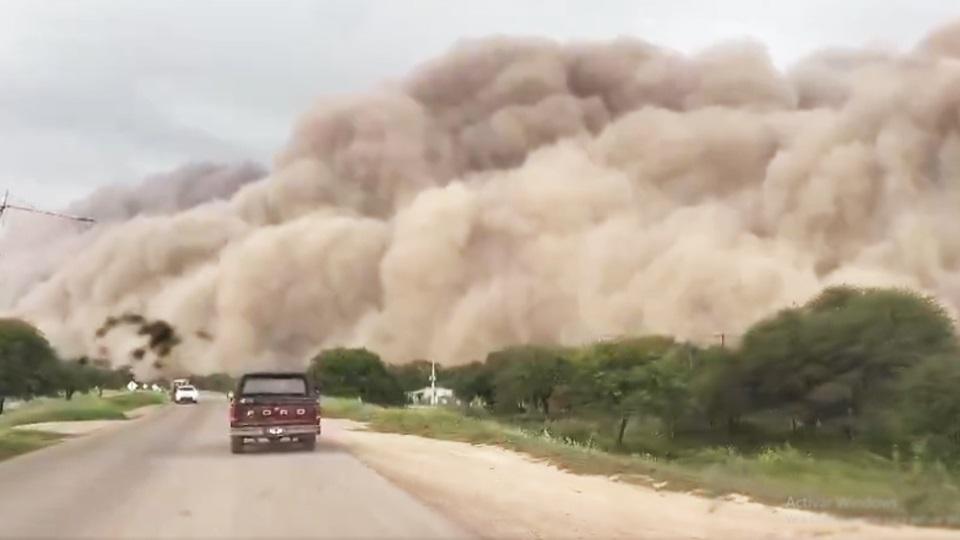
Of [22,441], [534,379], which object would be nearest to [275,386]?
[22,441]

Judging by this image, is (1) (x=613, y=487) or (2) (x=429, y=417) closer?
(1) (x=613, y=487)

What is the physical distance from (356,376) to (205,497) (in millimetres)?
58517

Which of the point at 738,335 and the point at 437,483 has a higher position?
the point at 738,335

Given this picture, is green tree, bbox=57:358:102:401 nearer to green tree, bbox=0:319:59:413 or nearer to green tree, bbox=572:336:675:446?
green tree, bbox=0:319:59:413

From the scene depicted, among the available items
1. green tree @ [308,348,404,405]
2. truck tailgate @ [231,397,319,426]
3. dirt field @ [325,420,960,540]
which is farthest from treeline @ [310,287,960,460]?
dirt field @ [325,420,960,540]

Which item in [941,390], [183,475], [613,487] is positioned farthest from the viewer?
[941,390]

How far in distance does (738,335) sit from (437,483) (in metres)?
39.2

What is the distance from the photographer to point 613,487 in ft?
44.0

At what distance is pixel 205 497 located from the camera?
39.9ft

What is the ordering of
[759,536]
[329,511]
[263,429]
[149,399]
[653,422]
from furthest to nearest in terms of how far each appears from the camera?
1. [149,399]
2. [653,422]
3. [263,429]
4. [329,511]
5. [759,536]

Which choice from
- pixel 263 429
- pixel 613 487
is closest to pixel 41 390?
pixel 263 429

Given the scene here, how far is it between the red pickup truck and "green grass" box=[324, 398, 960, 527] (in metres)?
4.28

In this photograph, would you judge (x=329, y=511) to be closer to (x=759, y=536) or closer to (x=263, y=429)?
(x=759, y=536)

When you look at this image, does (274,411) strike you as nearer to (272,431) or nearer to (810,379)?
(272,431)
